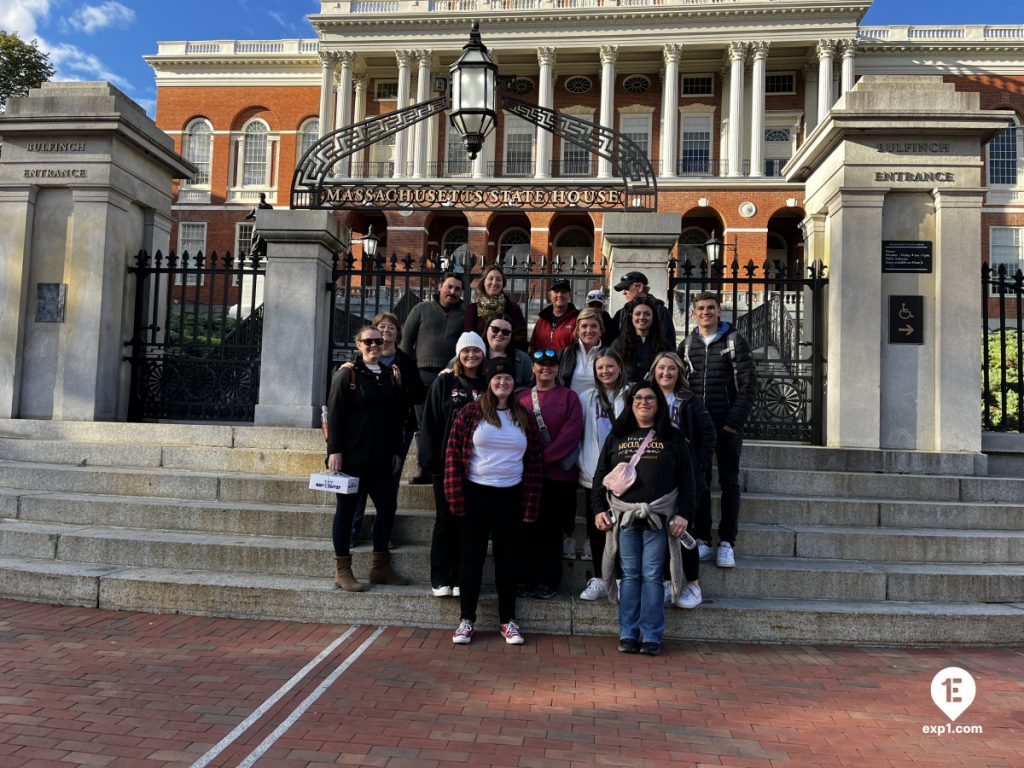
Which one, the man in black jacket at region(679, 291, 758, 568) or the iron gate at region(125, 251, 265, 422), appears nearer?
the man in black jacket at region(679, 291, 758, 568)

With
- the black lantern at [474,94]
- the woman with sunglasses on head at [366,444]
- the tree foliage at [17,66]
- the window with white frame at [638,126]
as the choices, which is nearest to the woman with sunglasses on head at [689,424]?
the woman with sunglasses on head at [366,444]

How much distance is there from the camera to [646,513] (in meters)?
4.54

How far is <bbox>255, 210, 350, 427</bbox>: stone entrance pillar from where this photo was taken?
293 inches

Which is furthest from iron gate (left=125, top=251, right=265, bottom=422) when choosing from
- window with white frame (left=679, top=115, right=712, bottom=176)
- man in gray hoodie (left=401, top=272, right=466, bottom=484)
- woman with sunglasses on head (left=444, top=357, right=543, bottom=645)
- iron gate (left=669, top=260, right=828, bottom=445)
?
window with white frame (left=679, top=115, right=712, bottom=176)

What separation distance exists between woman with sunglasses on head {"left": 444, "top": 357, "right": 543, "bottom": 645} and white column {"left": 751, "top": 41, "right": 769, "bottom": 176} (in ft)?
125

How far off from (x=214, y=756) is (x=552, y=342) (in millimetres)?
3797

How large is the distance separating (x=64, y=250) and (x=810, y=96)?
4224 centimetres

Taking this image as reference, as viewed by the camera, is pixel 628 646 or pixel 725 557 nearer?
pixel 628 646

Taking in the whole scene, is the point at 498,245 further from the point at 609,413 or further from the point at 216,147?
the point at 609,413

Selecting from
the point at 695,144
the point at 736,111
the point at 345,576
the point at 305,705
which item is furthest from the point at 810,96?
the point at 305,705

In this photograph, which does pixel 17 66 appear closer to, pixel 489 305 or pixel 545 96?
pixel 545 96

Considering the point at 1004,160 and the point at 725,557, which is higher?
the point at 1004,160

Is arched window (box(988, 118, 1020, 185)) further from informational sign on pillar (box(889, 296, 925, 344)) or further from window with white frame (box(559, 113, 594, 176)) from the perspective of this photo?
informational sign on pillar (box(889, 296, 925, 344))

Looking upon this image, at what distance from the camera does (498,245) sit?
40875 mm
